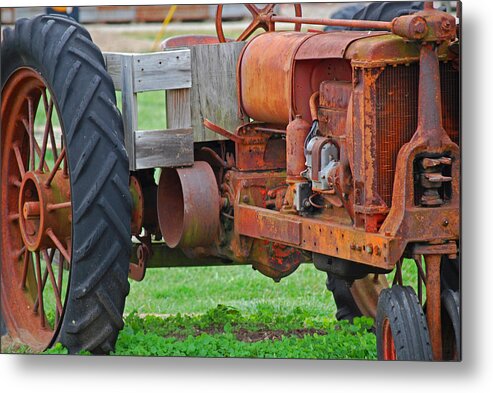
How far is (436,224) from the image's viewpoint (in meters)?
5.12

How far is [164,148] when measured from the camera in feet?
20.8

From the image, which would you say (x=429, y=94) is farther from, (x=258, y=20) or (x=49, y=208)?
(x=49, y=208)

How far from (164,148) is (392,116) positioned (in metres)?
1.47

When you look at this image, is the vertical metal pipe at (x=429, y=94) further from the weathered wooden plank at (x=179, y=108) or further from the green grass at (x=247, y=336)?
the weathered wooden plank at (x=179, y=108)

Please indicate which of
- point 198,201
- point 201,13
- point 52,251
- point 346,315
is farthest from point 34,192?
point 201,13

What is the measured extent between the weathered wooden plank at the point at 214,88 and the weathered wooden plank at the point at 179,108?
2 centimetres

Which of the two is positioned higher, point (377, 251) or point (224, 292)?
point (377, 251)

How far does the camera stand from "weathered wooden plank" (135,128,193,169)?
6.30 m

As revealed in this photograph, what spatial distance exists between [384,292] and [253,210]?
3.54ft

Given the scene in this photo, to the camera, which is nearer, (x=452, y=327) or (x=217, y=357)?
(x=452, y=327)

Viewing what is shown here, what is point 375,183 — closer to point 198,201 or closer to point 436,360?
point 436,360

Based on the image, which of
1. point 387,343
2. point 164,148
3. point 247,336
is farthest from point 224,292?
point 387,343

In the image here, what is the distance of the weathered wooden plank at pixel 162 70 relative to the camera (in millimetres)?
6289

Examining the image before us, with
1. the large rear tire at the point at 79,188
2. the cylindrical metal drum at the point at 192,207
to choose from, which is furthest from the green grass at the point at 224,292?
the large rear tire at the point at 79,188
